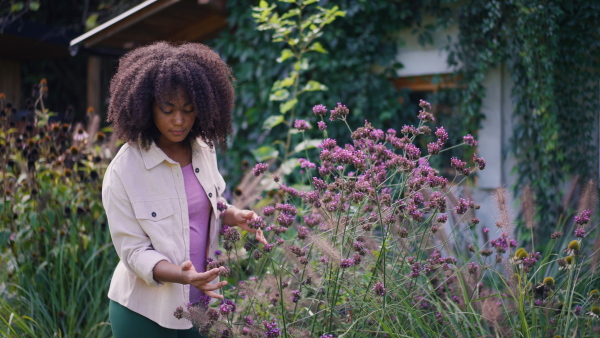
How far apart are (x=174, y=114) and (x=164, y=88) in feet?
0.33

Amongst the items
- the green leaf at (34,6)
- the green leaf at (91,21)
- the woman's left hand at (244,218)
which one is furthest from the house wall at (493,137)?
the green leaf at (34,6)

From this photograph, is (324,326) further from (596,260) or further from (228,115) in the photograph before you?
(596,260)

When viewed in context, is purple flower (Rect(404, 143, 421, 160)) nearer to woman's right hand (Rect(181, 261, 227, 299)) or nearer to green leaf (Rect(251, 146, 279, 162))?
woman's right hand (Rect(181, 261, 227, 299))

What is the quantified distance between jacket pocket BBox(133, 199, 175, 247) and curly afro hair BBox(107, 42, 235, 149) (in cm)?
23

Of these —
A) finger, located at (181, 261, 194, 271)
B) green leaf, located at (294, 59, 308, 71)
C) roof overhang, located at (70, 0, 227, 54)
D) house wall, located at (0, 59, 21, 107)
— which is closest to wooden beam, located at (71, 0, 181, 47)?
roof overhang, located at (70, 0, 227, 54)

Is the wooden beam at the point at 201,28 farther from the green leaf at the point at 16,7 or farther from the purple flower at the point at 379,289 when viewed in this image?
the purple flower at the point at 379,289

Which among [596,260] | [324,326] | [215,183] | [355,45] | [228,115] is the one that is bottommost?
[324,326]

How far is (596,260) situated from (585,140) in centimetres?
253

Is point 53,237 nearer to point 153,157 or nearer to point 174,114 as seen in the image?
point 153,157

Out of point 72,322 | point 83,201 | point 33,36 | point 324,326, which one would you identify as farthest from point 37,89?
point 33,36

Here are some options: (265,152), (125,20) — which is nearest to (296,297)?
(265,152)

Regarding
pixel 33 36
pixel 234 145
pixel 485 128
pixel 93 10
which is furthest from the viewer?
pixel 93 10

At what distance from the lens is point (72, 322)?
3.53m

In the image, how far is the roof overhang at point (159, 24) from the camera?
20.2 ft
